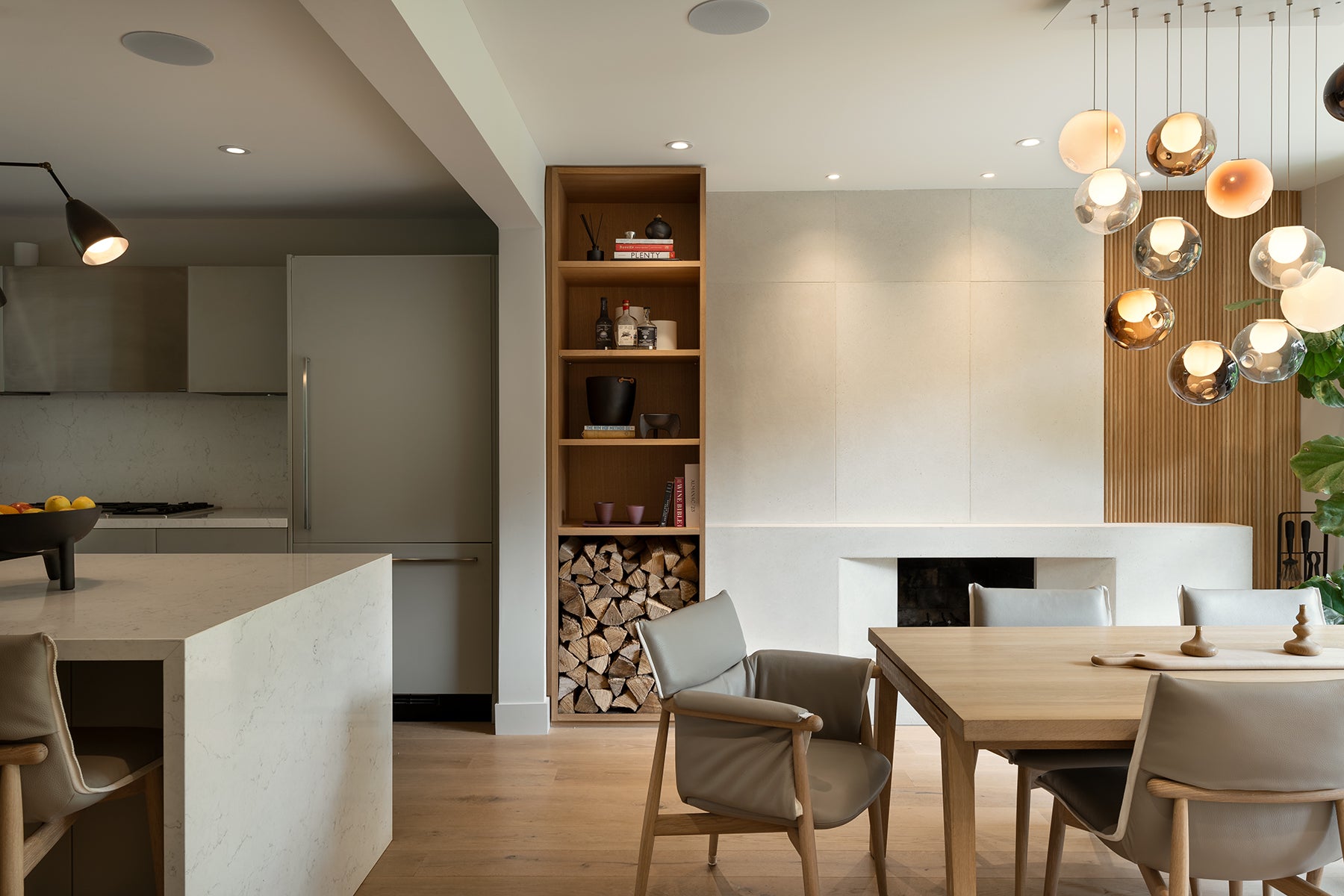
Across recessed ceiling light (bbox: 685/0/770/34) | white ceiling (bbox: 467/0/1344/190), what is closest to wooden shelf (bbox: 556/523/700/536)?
white ceiling (bbox: 467/0/1344/190)

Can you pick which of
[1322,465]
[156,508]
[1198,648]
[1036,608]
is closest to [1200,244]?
[1198,648]

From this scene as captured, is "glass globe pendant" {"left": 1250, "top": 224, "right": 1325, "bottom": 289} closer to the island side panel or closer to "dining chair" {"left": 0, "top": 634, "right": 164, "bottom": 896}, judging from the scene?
the island side panel

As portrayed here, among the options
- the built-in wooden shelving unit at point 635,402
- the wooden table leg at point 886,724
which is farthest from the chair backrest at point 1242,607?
the built-in wooden shelving unit at point 635,402

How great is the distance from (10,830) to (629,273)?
306cm

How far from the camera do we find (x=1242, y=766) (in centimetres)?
162

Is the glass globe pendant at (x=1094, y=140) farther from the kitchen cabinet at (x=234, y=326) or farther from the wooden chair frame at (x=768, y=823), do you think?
the kitchen cabinet at (x=234, y=326)

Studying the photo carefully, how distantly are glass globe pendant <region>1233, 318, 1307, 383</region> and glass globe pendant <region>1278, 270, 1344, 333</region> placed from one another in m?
0.04

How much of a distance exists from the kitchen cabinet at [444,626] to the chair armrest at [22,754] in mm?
2535

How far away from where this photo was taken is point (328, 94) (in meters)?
2.93

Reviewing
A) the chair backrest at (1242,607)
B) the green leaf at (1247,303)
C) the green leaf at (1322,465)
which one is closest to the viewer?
the chair backrest at (1242,607)

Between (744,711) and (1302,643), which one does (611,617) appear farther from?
(1302,643)

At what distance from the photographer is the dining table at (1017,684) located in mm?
1785

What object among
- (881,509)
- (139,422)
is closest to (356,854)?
(881,509)

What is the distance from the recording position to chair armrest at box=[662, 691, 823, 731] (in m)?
1.92
